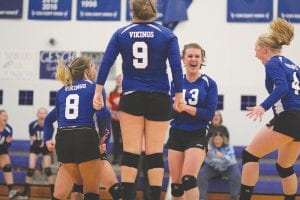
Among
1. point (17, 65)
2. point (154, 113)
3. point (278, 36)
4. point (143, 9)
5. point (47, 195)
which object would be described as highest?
point (143, 9)

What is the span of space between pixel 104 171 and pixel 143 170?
3262 millimetres

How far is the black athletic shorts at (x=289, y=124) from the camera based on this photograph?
5.10m

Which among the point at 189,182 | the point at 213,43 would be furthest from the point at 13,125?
the point at 189,182

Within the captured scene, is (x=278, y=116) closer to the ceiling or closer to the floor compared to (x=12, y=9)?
closer to the floor

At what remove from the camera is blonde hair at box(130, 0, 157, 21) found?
454 cm

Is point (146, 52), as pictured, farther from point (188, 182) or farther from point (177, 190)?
point (177, 190)

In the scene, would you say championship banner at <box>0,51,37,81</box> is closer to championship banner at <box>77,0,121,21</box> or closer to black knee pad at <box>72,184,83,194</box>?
championship banner at <box>77,0,121,21</box>

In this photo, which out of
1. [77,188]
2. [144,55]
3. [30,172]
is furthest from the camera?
[30,172]

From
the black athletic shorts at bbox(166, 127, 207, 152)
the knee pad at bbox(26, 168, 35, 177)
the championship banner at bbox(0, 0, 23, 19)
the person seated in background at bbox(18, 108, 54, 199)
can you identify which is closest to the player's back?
the black athletic shorts at bbox(166, 127, 207, 152)

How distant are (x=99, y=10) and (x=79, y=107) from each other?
655 cm

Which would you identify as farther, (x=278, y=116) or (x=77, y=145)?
(x=278, y=116)

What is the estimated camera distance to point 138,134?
181 inches

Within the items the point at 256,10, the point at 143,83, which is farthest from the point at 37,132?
the point at 143,83

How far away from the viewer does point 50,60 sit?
11.3 metres
